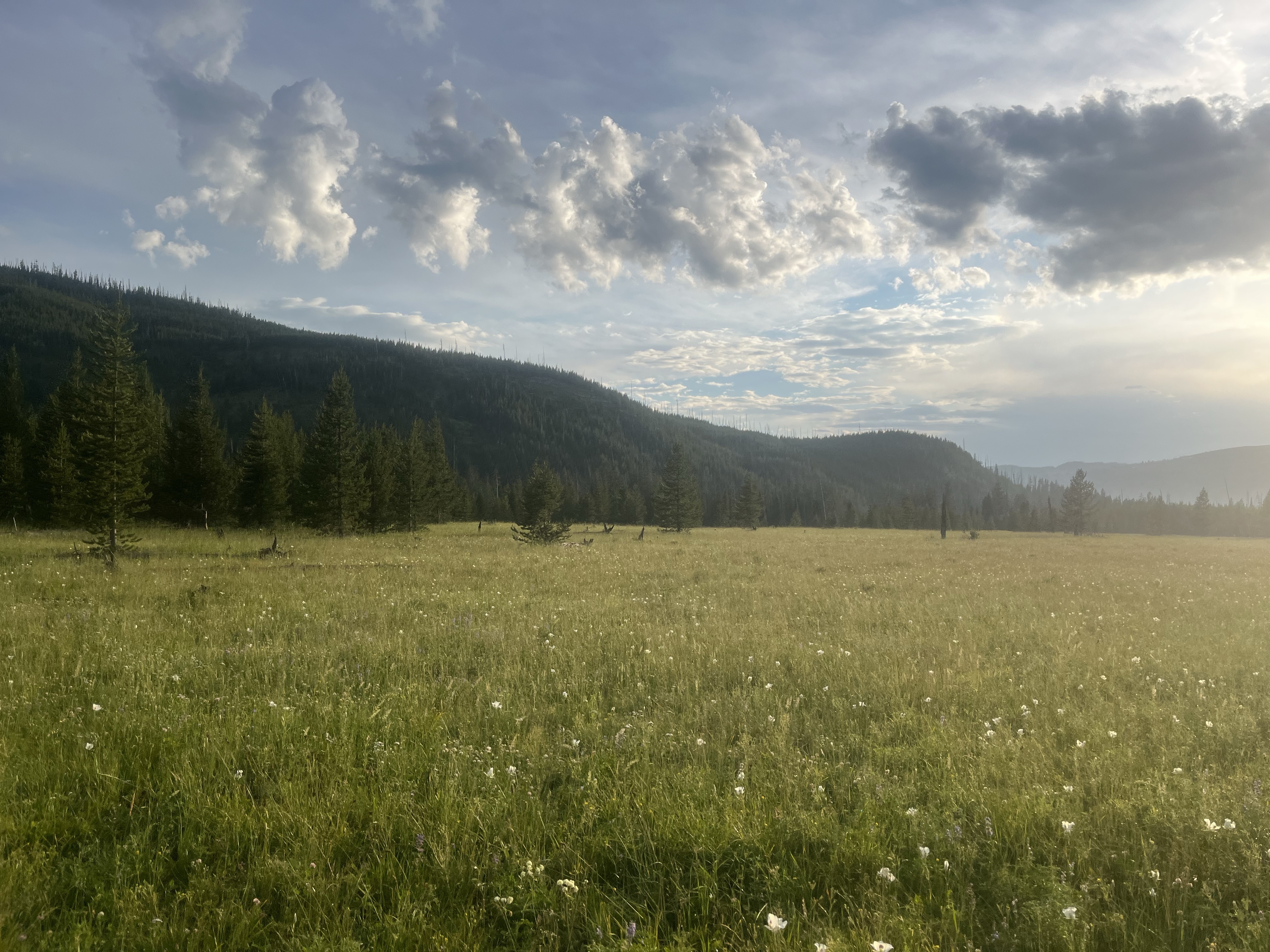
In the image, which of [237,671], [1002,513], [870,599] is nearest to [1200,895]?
[237,671]

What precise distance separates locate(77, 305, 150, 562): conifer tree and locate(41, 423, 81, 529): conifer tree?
21.3 metres

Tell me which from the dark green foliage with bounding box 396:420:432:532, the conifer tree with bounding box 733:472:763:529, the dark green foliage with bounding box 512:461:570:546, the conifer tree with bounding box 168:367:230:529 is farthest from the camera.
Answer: the conifer tree with bounding box 733:472:763:529

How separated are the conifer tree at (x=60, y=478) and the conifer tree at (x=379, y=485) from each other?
18681 mm

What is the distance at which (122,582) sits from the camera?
1395 cm

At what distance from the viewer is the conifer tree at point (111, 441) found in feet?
63.8

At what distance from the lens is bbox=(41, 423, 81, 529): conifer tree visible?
124 ft

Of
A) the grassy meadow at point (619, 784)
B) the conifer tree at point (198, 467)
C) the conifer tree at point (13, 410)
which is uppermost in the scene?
the conifer tree at point (13, 410)

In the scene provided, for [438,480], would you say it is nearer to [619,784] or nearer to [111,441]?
[111,441]

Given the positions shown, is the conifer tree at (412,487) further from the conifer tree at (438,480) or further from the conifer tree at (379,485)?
the conifer tree at (438,480)

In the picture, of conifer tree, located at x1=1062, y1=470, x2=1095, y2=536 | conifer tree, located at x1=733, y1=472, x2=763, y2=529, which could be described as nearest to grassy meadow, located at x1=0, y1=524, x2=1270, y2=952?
conifer tree, located at x1=733, y1=472, x2=763, y2=529

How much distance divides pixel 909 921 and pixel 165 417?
79.3 m

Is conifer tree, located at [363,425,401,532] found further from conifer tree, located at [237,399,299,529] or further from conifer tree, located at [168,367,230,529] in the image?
conifer tree, located at [168,367,230,529]

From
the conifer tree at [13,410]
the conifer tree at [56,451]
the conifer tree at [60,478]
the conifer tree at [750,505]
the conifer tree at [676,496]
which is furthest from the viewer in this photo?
the conifer tree at [750,505]

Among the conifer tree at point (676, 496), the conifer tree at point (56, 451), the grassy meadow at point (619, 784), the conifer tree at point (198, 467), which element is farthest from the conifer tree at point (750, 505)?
the grassy meadow at point (619, 784)
